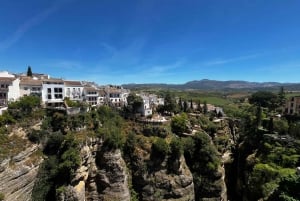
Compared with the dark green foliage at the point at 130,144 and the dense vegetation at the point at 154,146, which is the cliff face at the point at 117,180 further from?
the dark green foliage at the point at 130,144

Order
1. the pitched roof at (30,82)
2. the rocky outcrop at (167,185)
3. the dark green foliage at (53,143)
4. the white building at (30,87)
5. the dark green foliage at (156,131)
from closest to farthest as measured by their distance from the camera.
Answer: the dark green foliage at (53,143) < the rocky outcrop at (167,185) < the dark green foliage at (156,131) < the white building at (30,87) < the pitched roof at (30,82)

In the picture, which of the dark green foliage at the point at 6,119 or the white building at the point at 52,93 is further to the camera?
the white building at the point at 52,93

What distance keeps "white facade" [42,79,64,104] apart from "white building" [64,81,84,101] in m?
1.87

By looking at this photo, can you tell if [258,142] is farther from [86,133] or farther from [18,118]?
[18,118]

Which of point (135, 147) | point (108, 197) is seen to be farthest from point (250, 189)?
point (108, 197)

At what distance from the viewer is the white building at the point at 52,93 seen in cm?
4672

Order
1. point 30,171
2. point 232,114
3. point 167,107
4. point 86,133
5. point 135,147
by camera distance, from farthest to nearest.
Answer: point 232,114, point 167,107, point 135,147, point 86,133, point 30,171

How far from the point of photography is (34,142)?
3262 centimetres

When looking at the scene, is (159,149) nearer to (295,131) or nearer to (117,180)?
(117,180)

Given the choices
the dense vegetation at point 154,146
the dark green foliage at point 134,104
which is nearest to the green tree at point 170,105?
the dense vegetation at point 154,146

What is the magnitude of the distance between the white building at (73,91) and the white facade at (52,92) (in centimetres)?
187

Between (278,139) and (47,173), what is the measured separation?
4267cm

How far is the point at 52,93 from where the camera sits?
48000 millimetres

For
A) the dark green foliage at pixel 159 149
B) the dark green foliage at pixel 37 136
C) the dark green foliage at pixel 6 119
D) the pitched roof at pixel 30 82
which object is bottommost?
the dark green foliage at pixel 159 149
